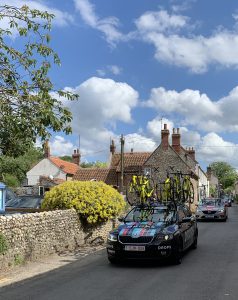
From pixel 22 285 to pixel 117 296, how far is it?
7.33 feet

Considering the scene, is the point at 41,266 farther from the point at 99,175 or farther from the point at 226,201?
the point at 226,201

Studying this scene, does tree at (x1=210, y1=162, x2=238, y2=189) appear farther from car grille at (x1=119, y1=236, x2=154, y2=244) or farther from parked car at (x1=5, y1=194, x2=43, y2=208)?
car grille at (x1=119, y1=236, x2=154, y2=244)

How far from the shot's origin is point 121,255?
11.3 metres

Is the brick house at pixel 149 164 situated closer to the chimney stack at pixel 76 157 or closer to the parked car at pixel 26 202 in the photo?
the chimney stack at pixel 76 157

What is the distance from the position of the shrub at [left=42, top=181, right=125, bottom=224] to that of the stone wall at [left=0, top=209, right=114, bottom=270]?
37 centimetres

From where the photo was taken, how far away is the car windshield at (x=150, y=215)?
12508 millimetres

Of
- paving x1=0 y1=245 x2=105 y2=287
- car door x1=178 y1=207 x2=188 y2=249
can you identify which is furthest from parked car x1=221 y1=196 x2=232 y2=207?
Result: paving x1=0 y1=245 x2=105 y2=287

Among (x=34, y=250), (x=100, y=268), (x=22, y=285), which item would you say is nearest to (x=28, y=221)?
(x=34, y=250)

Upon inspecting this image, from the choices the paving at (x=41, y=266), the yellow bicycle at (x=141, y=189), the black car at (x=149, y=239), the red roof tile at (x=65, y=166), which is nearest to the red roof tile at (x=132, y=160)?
the red roof tile at (x=65, y=166)

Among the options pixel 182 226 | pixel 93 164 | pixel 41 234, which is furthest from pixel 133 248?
pixel 93 164

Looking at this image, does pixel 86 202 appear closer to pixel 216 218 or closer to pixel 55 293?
pixel 55 293

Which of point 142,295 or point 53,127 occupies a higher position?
point 53,127

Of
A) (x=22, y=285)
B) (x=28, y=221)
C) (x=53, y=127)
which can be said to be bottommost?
(x=22, y=285)

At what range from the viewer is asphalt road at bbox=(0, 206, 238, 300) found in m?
8.18
